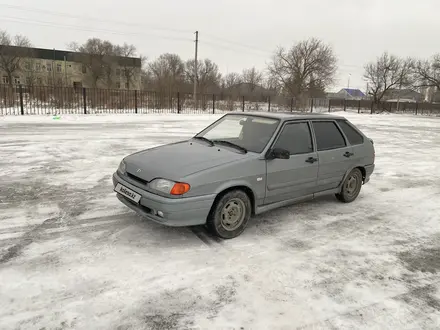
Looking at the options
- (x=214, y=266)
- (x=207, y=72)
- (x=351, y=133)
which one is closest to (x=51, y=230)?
(x=214, y=266)

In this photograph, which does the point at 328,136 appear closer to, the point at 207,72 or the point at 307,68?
the point at 307,68

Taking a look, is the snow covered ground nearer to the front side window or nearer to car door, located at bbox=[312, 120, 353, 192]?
car door, located at bbox=[312, 120, 353, 192]

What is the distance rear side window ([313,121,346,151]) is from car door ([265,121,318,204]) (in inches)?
7.0

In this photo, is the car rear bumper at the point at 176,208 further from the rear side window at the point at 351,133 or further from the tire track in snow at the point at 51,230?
the rear side window at the point at 351,133

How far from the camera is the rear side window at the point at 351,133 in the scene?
17.9 feet

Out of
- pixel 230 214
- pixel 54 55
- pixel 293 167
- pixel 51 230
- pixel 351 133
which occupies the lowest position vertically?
pixel 51 230

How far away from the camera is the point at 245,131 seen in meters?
4.74

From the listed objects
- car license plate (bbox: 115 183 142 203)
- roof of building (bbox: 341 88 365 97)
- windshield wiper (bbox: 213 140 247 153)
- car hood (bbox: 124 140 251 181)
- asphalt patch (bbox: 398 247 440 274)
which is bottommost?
asphalt patch (bbox: 398 247 440 274)

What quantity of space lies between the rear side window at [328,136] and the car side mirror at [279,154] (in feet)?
3.08

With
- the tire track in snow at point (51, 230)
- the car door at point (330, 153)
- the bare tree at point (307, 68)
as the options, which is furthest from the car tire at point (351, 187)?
the bare tree at point (307, 68)

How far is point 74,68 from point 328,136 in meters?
75.3

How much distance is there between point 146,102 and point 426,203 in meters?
21.6

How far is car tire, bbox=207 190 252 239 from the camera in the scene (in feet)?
12.5

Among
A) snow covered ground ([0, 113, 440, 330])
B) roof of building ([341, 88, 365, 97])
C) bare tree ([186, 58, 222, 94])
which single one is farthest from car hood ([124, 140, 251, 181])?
roof of building ([341, 88, 365, 97])
